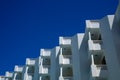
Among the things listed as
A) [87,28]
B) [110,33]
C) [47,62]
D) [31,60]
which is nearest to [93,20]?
[87,28]

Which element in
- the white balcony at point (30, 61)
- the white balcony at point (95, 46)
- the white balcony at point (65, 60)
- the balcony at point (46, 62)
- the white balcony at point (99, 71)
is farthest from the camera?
the white balcony at point (30, 61)

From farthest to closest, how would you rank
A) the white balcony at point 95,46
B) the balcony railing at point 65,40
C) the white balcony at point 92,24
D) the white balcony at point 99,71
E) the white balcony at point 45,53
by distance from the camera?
the white balcony at point 45,53 < the balcony railing at point 65,40 < the white balcony at point 92,24 < the white balcony at point 95,46 < the white balcony at point 99,71

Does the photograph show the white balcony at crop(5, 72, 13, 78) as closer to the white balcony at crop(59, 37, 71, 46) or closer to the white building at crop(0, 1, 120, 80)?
the white building at crop(0, 1, 120, 80)

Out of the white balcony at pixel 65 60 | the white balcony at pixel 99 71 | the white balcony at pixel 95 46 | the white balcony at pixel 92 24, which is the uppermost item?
the white balcony at pixel 92 24

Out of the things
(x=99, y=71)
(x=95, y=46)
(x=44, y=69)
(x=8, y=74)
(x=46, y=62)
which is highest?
(x=95, y=46)

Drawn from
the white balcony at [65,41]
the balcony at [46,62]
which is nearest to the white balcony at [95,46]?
the white balcony at [65,41]

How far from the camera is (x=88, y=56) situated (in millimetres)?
34219

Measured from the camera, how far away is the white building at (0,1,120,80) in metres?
30.0

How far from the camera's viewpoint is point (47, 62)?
46.5m

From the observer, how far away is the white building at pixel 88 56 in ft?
98.4

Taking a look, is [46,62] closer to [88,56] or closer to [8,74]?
[88,56]

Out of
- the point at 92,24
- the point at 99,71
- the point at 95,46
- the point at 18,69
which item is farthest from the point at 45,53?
the point at 99,71

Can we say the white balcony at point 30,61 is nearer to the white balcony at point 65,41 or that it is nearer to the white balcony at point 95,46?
the white balcony at point 65,41

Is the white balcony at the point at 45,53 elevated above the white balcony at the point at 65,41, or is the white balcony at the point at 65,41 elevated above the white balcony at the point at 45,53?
the white balcony at the point at 65,41
